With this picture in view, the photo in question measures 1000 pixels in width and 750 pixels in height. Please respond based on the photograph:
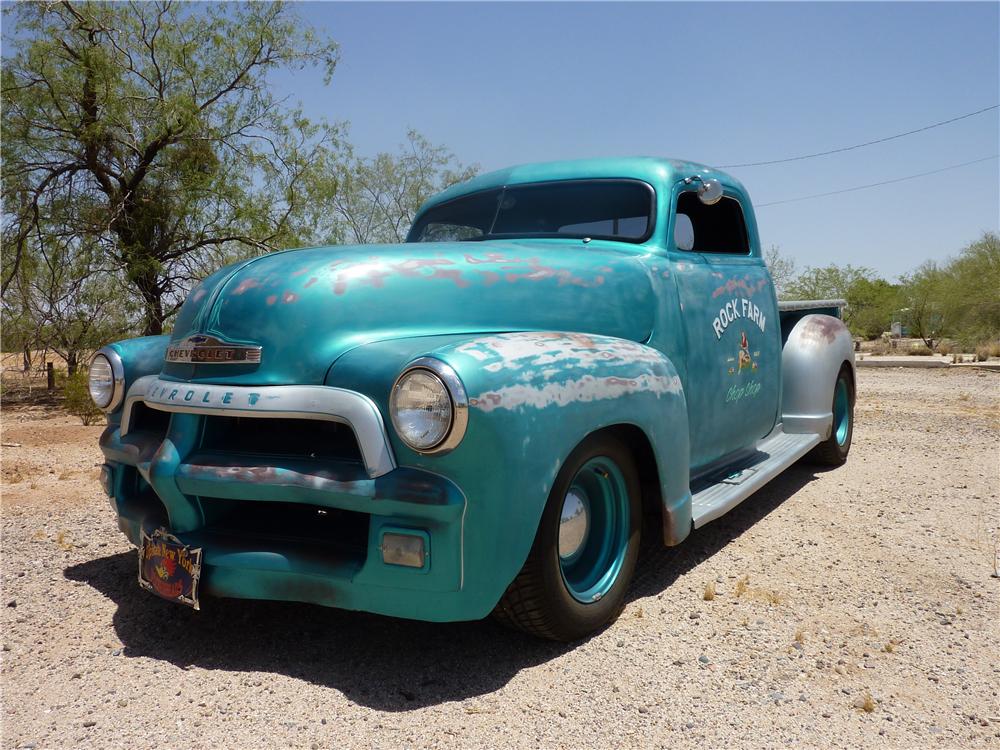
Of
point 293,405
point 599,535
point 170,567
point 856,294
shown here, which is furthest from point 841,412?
point 856,294

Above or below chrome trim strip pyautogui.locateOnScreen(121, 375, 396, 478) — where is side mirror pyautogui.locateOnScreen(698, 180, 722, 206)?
above

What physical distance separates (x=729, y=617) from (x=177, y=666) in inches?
76.9

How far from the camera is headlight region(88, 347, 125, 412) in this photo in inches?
124

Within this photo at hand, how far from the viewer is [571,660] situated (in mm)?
2572

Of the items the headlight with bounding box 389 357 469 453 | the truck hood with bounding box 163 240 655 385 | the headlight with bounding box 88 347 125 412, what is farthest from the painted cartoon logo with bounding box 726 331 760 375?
the headlight with bounding box 88 347 125 412

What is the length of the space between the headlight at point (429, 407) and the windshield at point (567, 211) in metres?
1.63

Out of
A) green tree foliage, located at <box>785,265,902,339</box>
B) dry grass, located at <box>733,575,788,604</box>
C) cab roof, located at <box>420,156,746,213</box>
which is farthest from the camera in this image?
green tree foliage, located at <box>785,265,902,339</box>

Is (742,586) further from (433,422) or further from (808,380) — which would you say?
(808,380)

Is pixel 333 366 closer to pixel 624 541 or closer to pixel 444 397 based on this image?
pixel 444 397

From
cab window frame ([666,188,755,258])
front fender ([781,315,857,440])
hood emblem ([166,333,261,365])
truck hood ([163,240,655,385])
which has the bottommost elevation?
front fender ([781,315,857,440])

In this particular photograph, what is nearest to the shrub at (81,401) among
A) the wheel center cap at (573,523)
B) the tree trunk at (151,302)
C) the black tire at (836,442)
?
the tree trunk at (151,302)

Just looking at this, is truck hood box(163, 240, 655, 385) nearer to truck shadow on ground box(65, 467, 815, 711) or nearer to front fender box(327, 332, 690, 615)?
front fender box(327, 332, 690, 615)

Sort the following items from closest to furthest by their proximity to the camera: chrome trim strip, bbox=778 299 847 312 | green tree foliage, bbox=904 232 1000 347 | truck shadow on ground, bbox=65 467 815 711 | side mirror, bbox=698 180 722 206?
truck shadow on ground, bbox=65 467 815 711 → side mirror, bbox=698 180 722 206 → chrome trim strip, bbox=778 299 847 312 → green tree foliage, bbox=904 232 1000 347

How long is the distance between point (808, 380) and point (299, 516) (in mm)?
3554
